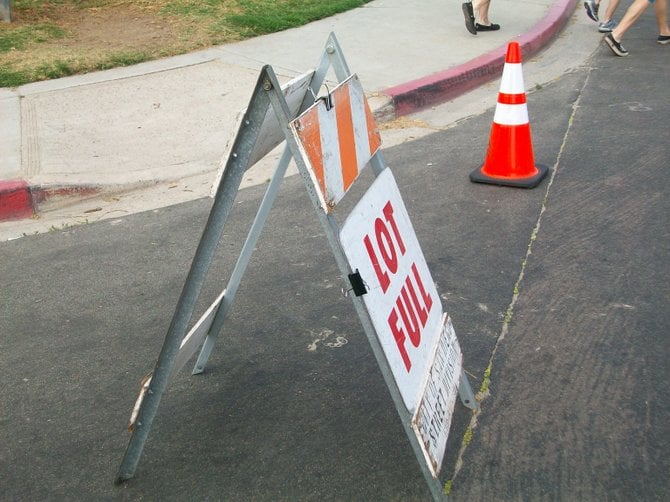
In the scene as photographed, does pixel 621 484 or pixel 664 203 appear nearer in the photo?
pixel 621 484

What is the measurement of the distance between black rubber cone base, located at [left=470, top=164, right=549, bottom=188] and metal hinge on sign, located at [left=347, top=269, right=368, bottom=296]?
344cm

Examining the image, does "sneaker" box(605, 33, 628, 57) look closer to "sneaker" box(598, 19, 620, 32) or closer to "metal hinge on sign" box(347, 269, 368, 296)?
"sneaker" box(598, 19, 620, 32)

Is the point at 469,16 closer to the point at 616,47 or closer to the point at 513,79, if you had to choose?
the point at 616,47

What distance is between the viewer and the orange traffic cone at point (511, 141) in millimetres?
5812

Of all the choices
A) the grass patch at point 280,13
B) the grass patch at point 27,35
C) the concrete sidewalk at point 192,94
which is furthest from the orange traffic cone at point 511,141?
the grass patch at point 27,35

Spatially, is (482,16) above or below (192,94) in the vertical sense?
below

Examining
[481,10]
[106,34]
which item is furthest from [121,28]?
[481,10]

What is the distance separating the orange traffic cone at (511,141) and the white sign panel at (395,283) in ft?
9.30

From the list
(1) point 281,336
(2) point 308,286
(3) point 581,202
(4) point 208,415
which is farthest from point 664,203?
(4) point 208,415

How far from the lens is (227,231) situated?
17.7 feet

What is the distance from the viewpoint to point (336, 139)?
2730 mm

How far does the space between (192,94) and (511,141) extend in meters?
3.18

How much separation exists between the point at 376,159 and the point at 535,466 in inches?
48.8

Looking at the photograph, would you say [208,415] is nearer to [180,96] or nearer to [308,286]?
[308,286]
